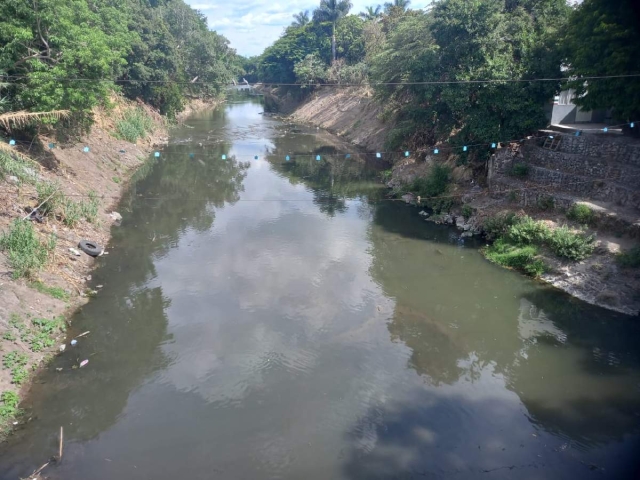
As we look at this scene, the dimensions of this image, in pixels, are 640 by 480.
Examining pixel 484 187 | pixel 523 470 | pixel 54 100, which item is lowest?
pixel 523 470

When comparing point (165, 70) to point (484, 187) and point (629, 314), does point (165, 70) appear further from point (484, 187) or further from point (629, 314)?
point (629, 314)

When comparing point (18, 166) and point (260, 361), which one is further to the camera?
point (18, 166)

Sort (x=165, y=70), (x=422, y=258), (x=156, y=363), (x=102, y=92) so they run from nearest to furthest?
(x=156, y=363), (x=422, y=258), (x=102, y=92), (x=165, y=70)

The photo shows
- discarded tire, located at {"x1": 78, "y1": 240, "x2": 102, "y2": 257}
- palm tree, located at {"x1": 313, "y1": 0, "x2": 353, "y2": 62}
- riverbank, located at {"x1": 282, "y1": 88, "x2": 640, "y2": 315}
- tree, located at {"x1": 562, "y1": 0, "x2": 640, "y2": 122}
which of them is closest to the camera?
riverbank, located at {"x1": 282, "y1": 88, "x2": 640, "y2": 315}

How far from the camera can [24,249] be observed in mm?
13789

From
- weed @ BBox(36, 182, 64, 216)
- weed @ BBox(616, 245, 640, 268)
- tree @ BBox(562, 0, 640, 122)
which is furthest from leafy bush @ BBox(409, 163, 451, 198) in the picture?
weed @ BBox(36, 182, 64, 216)

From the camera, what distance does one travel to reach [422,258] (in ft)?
61.8

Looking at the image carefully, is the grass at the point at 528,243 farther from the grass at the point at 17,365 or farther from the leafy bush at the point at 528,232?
the grass at the point at 17,365

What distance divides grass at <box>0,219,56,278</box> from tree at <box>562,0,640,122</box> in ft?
67.7

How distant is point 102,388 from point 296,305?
6183mm

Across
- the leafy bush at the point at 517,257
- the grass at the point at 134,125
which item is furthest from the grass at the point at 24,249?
the grass at the point at 134,125

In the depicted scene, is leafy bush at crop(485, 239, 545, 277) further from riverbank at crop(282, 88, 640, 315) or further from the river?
the river

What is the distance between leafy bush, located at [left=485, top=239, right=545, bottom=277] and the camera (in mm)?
16859

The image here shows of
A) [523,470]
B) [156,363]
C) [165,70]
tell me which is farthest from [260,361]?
[165,70]
